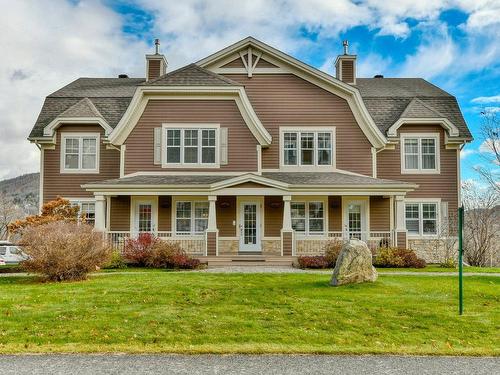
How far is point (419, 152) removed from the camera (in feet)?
73.9

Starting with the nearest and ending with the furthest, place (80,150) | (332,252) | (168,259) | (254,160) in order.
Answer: (168,259) → (332,252) → (254,160) → (80,150)

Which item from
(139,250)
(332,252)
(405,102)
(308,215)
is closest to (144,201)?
(139,250)

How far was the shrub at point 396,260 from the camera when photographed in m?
17.2

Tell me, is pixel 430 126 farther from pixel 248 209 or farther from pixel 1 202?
pixel 1 202

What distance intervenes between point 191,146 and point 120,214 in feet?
15.1

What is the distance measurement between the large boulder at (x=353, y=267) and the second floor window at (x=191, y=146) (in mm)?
10210

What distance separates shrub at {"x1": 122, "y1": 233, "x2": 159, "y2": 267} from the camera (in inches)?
663

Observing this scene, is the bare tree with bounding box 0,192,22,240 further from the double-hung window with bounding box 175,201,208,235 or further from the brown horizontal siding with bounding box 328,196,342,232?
the brown horizontal siding with bounding box 328,196,342,232

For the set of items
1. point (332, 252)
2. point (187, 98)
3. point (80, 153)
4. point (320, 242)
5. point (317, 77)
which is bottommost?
point (332, 252)

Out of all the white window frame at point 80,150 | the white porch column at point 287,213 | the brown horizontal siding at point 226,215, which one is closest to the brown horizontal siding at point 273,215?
the brown horizontal siding at point 226,215

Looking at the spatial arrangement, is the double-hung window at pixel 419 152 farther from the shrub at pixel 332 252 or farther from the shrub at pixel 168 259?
the shrub at pixel 168 259

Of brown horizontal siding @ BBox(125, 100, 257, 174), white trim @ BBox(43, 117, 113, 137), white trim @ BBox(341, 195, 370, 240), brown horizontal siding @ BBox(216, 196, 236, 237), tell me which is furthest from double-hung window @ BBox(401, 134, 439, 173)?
white trim @ BBox(43, 117, 113, 137)

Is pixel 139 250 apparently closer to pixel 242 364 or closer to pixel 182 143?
pixel 182 143

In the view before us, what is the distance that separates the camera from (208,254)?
18375mm
